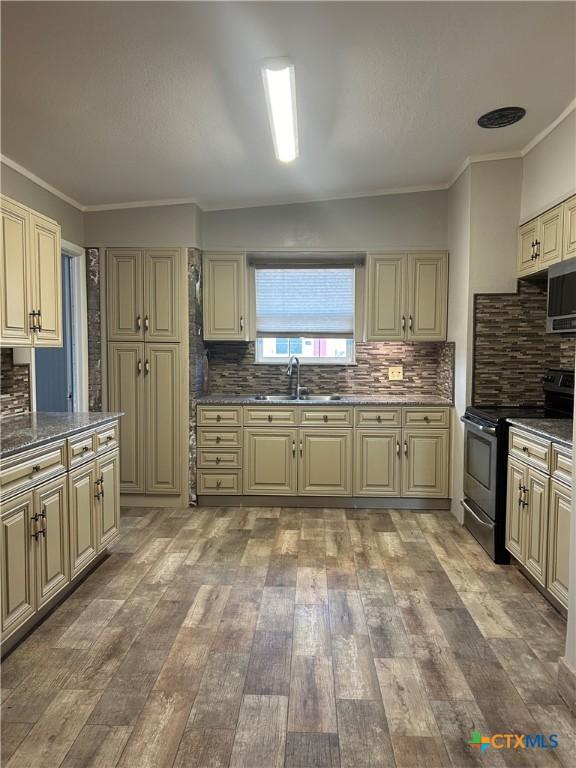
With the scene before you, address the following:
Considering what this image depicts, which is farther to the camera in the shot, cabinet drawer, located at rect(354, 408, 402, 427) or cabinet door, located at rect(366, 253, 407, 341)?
cabinet door, located at rect(366, 253, 407, 341)

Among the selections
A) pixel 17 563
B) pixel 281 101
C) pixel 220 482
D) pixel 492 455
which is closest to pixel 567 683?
pixel 492 455

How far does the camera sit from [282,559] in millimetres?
3385

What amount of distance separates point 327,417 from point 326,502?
2.46 feet

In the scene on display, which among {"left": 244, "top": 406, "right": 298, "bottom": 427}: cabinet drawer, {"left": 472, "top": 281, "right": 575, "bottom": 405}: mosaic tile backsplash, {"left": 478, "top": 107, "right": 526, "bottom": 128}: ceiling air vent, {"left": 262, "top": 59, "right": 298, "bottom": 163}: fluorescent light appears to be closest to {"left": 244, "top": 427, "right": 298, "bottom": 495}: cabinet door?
{"left": 244, "top": 406, "right": 298, "bottom": 427}: cabinet drawer

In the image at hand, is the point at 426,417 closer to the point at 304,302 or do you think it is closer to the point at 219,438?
the point at 304,302

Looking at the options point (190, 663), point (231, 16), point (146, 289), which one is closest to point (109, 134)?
point (231, 16)

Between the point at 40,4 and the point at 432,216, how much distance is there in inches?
134

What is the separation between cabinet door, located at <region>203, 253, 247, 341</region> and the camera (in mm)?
4656

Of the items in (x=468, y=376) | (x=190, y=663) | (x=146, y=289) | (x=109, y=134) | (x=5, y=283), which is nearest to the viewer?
(x=190, y=663)

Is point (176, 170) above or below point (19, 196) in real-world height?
above

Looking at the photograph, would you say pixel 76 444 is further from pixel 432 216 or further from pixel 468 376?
pixel 432 216

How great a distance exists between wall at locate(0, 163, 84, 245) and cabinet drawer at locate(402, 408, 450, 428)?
3.10 m

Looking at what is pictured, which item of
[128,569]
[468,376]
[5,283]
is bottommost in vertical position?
[128,569]

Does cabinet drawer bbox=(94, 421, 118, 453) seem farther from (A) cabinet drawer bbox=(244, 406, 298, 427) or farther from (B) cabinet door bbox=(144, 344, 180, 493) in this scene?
(A) cabinet drawer bbox=(244, 406, 298, 427)
